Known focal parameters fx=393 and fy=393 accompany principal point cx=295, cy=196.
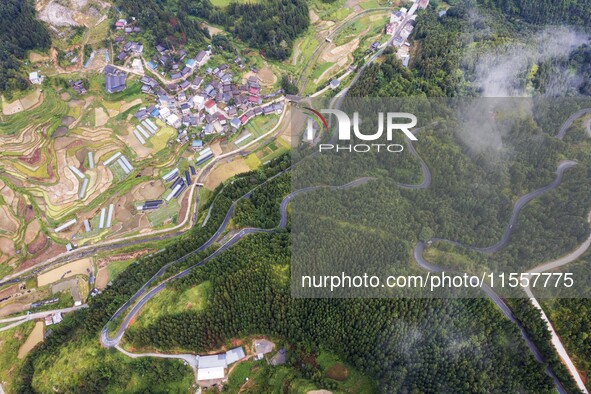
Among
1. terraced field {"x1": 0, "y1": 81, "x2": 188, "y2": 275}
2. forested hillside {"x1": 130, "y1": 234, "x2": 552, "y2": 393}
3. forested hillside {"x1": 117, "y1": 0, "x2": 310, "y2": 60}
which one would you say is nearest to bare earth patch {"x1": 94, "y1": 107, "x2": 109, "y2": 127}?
terraced field {"x1": 0, "y1": 81, "x2": 188, "y2": 275}

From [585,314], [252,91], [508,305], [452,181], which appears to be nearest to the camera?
[585,314]

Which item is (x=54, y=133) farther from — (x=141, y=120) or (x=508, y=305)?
(x=508, y=305)

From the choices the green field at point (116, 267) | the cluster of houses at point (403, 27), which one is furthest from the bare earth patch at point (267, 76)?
the green field at point (116, 267)

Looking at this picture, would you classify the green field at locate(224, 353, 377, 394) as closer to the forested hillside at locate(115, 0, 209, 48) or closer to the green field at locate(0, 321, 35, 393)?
the green field at locate(0, 321, 35, 393)

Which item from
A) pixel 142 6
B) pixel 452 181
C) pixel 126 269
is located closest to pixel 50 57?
pixel 142 6

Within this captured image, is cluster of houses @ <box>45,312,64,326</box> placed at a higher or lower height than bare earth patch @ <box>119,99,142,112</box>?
lower

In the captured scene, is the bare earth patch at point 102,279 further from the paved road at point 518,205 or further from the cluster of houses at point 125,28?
the cluster of houses at point 125,28

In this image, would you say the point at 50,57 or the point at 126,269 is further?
the point at 50,57

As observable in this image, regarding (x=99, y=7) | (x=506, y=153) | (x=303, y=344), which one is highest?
(x=99, y=7)

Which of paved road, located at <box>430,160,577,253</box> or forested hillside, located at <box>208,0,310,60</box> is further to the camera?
forested hillside, located at <box>208,0,310,60</box>
